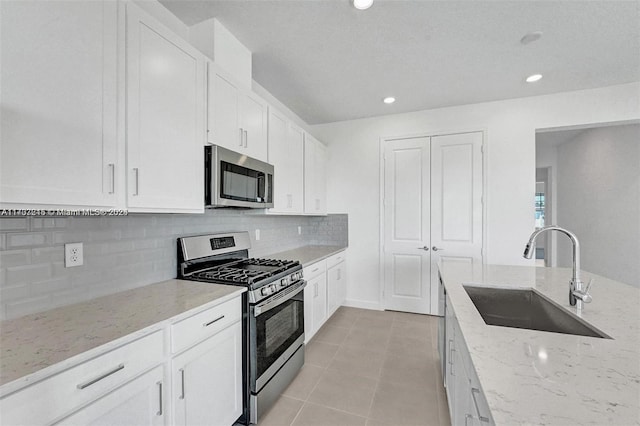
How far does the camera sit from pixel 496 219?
11.3 ft

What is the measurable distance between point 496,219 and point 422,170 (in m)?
1.08

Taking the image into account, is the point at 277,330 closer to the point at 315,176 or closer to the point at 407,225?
the point at 315,176

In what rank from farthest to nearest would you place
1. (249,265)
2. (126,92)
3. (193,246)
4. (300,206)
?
(300,206) < (249,265) < (193,246) < (126,92)

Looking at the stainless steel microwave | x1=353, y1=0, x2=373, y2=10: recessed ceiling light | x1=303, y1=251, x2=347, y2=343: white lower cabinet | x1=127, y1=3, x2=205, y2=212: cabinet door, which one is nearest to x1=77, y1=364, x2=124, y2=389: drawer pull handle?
x1=127, y1=3, x2=205, y2=212: cabinet door

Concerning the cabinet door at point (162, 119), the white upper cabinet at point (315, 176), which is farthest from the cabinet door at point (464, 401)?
the white upper cabinet at point (315, 176)

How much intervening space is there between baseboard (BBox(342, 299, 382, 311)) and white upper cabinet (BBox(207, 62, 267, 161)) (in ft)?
8.45

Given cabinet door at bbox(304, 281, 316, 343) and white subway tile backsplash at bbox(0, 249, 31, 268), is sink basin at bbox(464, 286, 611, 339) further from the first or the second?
white subway tile backsplash at bbox(0, 249, 31, 268)

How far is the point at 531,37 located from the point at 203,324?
311 centimetres

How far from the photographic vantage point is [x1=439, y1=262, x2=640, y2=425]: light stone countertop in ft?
2.07

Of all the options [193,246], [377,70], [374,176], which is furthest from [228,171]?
[374,176]

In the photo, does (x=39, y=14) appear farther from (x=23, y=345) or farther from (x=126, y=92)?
(x=23, y=345)

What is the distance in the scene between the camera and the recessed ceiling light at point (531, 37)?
2.17m

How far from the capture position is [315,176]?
3.76 meters

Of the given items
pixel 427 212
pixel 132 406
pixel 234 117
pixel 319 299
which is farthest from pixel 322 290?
pixel 132 406
